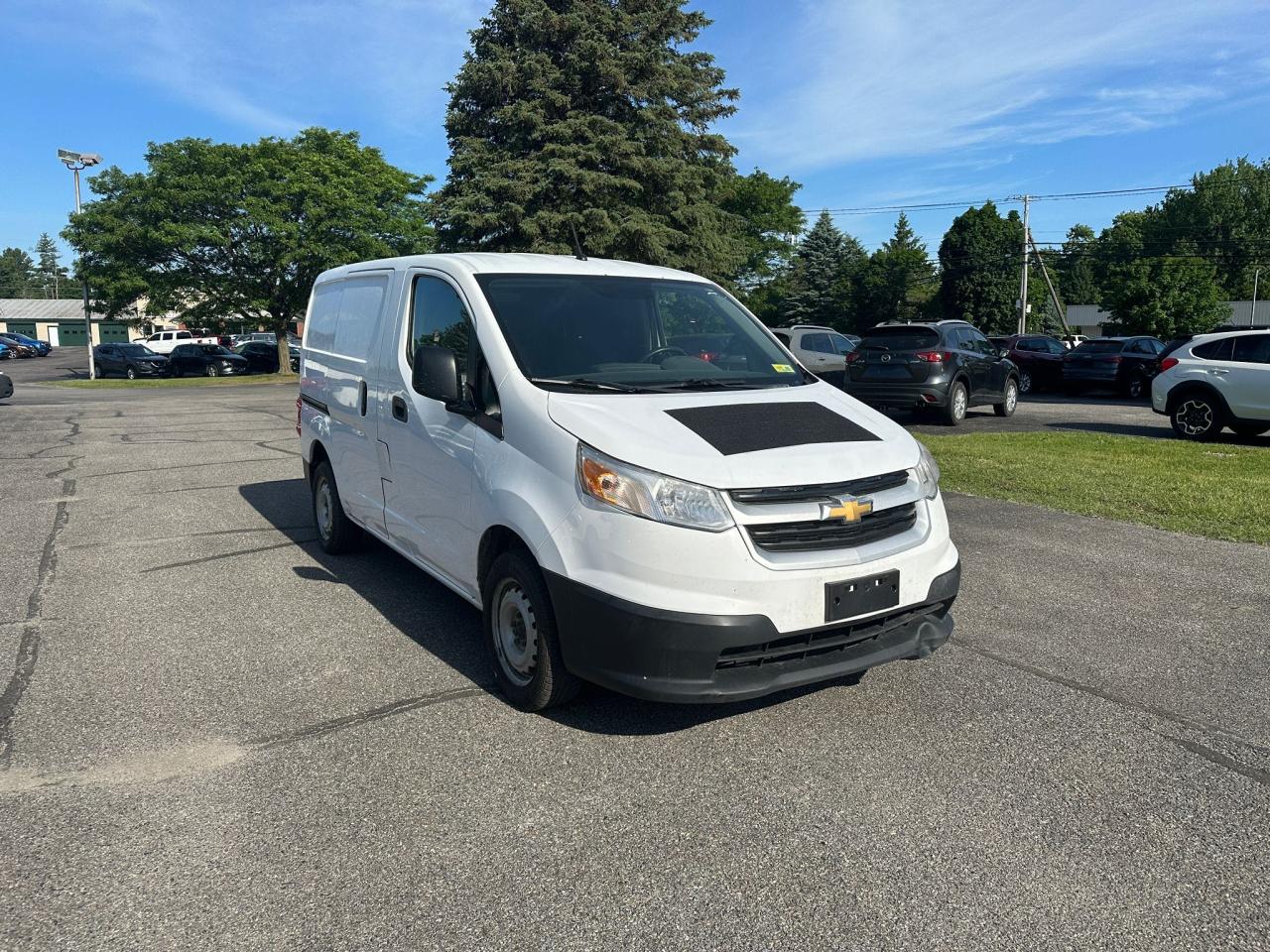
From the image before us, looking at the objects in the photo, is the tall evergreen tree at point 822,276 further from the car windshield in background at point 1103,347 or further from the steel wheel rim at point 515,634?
the steel wheel rim at point 515,634

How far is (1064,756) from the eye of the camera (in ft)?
11.4

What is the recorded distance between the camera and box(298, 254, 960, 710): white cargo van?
327 cm

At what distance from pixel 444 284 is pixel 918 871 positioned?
343 centimetres

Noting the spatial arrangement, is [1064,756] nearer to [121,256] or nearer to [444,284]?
[444,284]

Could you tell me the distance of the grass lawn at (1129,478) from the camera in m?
7.84

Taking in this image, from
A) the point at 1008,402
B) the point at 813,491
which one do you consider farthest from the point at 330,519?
the point at 1008,402

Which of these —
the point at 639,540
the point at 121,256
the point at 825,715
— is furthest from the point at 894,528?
the point at 121,256

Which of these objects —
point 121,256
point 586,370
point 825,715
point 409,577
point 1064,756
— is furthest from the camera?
point 121,256

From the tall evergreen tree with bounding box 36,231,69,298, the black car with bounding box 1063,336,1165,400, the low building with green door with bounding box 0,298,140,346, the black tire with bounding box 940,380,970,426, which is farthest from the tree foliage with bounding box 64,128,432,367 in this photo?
the tall evergreen tree with bounding box 36,231,69,298

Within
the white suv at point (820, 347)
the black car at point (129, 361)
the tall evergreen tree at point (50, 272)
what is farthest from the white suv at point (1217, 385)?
the tall evergreen tree at point (50, 272)

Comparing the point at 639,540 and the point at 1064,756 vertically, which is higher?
the point at 639,540

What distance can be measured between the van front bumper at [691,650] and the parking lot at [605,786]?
1.12 ft

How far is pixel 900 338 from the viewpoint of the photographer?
15.4m

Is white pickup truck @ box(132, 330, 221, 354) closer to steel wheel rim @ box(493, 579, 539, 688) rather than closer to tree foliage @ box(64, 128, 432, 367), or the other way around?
tree foliage @ box(64, 128, 432, 367)
